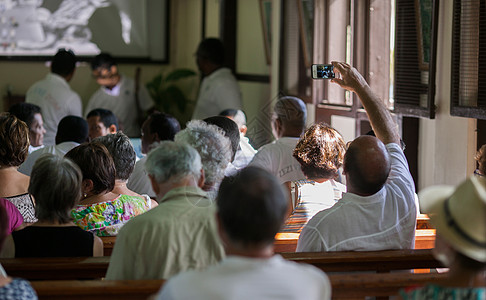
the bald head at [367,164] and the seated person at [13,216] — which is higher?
the bald head at [367,164]

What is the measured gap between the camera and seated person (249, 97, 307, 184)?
4.25m

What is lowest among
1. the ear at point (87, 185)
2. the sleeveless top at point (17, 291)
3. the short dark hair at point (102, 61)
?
the sleeveless top at point (17, 291)

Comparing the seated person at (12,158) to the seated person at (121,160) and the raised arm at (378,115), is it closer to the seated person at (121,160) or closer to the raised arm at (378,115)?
the seated person at (121,160)

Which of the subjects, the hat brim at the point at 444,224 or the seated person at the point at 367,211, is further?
the seated person at the point at 367,211

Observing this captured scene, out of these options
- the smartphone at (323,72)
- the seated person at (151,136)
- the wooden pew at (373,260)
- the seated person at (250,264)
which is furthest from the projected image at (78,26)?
the seated person at (250,264)

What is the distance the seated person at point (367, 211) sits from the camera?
2791 mm

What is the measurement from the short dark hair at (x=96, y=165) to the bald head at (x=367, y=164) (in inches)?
40.4

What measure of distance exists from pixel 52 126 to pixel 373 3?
307 centimetres

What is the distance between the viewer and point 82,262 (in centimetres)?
258

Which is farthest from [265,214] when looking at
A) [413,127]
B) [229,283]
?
[413,127]

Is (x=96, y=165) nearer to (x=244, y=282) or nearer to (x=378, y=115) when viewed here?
(x=378, y=115)

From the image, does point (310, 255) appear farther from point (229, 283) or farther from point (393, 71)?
point (393, 71)

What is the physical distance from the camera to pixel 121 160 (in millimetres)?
3609

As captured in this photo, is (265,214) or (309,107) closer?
(265,214)
